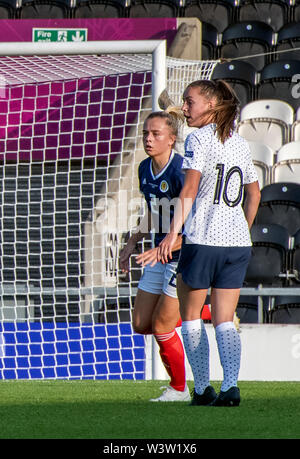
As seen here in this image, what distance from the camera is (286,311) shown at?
29.0ft

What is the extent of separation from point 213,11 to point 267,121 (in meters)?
2.59

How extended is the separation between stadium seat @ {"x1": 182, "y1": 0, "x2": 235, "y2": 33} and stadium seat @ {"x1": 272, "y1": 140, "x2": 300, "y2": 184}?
3.13m

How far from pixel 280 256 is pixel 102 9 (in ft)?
17.9

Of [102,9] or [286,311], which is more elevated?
[102,9]

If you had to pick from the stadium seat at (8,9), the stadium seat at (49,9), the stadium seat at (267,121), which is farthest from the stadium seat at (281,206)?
the stadium seat at (8,9)

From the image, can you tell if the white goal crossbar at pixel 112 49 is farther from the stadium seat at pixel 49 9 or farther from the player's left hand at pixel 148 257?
the stadium seat at pixel 49 9

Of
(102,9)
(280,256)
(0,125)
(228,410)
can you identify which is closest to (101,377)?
(280,256)

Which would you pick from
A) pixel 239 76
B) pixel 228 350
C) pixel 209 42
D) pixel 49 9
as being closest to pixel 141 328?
pixel 228 350

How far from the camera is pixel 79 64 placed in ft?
30.1

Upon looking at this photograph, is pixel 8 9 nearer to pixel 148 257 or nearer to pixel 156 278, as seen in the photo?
pixel 156 278

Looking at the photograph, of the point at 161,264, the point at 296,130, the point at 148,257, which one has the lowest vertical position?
the point at 161,264

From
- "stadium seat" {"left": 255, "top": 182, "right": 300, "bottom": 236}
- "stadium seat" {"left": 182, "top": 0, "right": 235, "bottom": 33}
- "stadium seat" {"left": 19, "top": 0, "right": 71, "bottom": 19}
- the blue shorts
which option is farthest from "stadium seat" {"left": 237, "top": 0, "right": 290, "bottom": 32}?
the blue shorts

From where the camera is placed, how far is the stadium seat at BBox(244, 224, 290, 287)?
9188 millimetres

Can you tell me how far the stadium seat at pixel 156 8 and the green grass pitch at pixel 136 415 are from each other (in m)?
8.26
